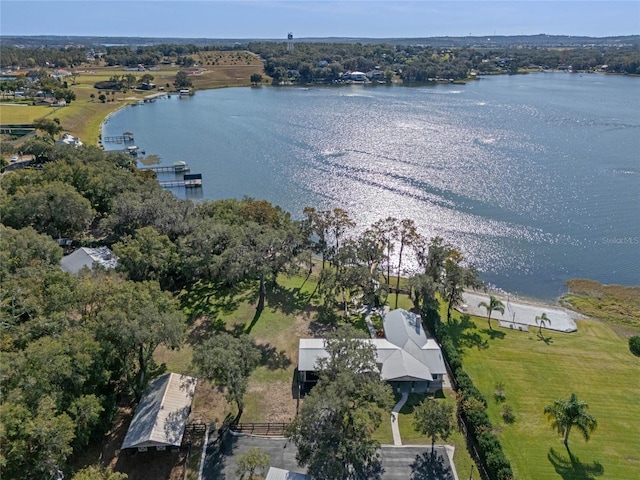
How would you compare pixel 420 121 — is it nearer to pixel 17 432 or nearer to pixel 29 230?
pixel 29 230

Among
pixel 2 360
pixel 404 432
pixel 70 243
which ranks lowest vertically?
pixel 404 432

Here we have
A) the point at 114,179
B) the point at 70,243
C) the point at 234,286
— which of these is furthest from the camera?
the point at 114,179

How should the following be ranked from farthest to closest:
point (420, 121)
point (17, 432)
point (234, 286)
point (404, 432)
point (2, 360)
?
1. point (420, 121)
2. point (234, 286)
3. point (404, 432)
4. point (2, 360)
5. point (17, 432)

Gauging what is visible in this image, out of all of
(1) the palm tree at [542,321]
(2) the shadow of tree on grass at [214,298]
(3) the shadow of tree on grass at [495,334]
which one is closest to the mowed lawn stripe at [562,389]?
(3) the shadow of tree on grass at [495,334]

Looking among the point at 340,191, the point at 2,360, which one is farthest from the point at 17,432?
the point at 340,191

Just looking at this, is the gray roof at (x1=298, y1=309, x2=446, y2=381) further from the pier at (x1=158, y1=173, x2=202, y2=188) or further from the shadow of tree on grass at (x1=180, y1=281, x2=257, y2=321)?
the pier at (x1=158, y1=173, x2=202, y2=188)

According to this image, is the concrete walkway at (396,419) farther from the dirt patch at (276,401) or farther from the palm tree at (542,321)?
the palm tree at (542,321)
